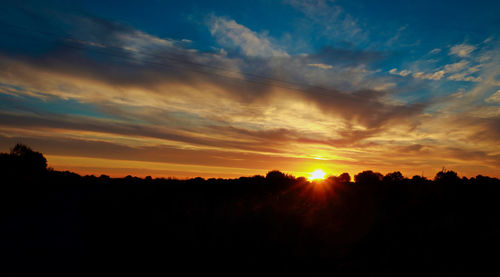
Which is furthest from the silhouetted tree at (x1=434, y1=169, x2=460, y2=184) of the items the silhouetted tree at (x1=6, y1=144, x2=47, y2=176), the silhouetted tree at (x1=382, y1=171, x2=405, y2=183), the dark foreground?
the silhouetted tree at (x1=6, y1=144, x2=47, y2=176)

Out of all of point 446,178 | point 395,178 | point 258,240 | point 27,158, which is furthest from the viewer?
point 27,158

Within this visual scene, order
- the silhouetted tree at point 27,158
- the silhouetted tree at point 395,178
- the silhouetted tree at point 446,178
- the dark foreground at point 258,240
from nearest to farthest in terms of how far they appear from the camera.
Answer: the dark foreground at point 258,240 → the silhouetted tree at point 446,178 → the silhouetted tree at point 395,178 → the silhouetted tree at point 27,158

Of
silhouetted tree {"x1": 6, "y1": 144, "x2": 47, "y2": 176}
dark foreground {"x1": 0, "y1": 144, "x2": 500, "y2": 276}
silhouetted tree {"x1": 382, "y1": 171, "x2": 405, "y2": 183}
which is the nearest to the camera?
dark foreground {"x1": 0, "y1": 144, "x2": 500, "y2": 276}

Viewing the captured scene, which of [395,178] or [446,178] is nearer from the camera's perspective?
[446,178]

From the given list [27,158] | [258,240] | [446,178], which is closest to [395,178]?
[446,178]

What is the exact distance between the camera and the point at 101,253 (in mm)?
8664

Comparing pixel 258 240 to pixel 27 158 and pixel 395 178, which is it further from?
pixel 27 158

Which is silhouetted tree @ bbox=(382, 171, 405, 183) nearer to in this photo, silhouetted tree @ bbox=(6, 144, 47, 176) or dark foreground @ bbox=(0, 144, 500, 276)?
dark foreground @ bbox=(0, 144, 500, 276)

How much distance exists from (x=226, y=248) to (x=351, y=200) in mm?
9954

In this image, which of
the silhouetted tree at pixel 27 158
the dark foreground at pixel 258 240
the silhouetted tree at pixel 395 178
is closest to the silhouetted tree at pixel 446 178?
the silhouetted tree at pixel 395 178

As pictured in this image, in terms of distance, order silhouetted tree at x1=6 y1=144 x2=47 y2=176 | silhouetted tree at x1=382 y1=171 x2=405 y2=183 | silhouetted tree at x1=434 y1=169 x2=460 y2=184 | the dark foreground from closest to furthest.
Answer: the dark foreground, silhouetted tree at x1=434 y1=169 x2=460 y2=184, silhouetted tree at x1=382 y1=171 x2=405 y2=183, silhouetted tree at x1=6 y1=144 x2=47 y2=176

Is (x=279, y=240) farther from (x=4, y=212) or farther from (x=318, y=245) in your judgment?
(x=4, y=212)

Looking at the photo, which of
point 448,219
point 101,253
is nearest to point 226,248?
point 101,253

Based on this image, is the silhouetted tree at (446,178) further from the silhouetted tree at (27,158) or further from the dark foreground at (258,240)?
the silhouetted tree at (27,158)
